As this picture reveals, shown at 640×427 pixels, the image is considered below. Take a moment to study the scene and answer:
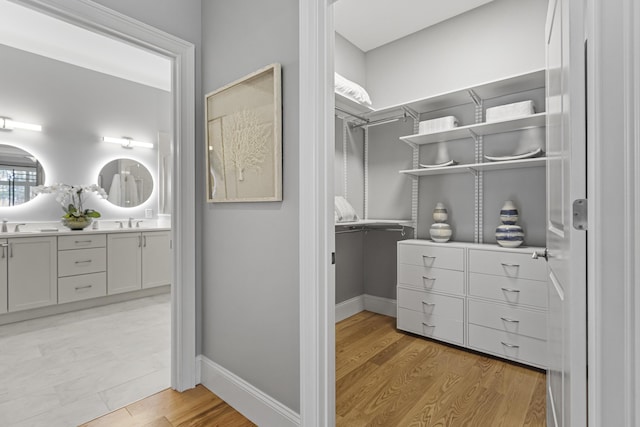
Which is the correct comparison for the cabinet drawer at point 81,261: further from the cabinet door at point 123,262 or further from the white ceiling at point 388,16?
the white ceiling at point 388,16

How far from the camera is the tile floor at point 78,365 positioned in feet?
5.78

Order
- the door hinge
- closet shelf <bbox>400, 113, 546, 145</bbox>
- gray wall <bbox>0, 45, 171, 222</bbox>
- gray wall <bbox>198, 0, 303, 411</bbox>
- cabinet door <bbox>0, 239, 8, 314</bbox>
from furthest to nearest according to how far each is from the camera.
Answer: gray wall <bbox>0, 45, 171, 222</bbox> < cabinet door <bbox>0, 239, 8, 314</bbox> < closet shelf <bbox>400, 113, 546, 145</bbox> < gray wall <bbox>198, 0, 303, 411</bbox> < the door hinge

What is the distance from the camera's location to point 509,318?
224 cm

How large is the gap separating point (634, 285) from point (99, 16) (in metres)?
2.27

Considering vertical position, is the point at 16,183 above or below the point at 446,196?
above

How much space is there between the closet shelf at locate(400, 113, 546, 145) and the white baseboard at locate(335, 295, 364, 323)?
5.46ft

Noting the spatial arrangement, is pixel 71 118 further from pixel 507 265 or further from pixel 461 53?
pixel 507 265

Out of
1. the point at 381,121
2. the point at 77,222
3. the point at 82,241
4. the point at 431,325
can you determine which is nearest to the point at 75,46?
the point at 77,222

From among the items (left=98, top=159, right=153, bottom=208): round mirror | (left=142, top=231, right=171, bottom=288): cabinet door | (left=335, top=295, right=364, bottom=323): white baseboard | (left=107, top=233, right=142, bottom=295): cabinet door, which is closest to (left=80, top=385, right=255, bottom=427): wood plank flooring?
(left=335, top=295, right=364, bottom=323): white baseboard

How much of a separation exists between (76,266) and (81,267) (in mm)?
47

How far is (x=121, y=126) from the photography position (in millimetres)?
4258

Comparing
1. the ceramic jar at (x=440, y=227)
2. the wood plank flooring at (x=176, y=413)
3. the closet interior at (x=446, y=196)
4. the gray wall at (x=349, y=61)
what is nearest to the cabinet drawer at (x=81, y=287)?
the wood plank flooring at (x=176, y=413)

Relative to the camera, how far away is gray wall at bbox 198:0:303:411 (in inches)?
58.2

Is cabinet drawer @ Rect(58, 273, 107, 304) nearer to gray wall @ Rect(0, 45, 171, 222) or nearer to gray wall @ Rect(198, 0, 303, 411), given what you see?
gray wall @ Rect(0, 45, 171, 222)
